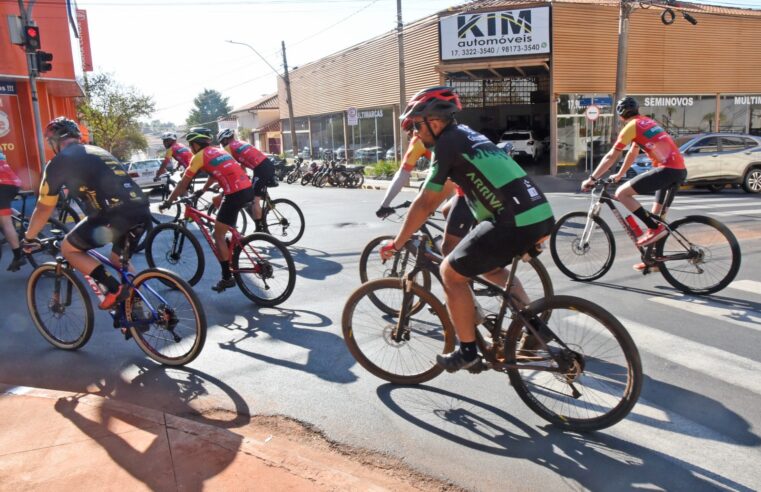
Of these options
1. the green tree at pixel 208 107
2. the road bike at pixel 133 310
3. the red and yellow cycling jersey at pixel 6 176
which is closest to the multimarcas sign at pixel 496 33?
the red and yellow cycling jersey at pixel 6 176

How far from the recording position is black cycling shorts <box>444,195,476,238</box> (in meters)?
5.06

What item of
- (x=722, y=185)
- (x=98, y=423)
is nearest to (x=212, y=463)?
(x=98, y=423)

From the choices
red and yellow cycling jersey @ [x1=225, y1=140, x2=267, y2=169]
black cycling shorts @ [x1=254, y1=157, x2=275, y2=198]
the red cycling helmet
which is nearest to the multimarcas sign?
black cycling shorts @ [x1=254, y1=157, x2=275, y2=198]

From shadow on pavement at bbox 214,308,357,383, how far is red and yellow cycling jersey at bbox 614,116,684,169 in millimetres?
3809

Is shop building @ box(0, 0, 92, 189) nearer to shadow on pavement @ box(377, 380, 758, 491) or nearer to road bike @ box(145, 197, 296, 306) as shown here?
road bike @ box(145, 197, 296, 306)

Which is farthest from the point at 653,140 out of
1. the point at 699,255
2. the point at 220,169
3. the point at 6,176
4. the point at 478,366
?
the point at 6,176

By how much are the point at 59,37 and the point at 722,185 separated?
21.8m

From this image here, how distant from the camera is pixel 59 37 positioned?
2006 centimetres

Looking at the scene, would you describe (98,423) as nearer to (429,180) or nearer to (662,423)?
(429,180)

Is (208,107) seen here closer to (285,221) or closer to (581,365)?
(285,221)

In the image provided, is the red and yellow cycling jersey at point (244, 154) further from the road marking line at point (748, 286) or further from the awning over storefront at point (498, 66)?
the awning over storefront at point (498, 66)

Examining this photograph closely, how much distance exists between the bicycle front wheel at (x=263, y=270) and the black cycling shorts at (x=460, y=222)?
189 cm

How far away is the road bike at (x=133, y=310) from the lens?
458cm

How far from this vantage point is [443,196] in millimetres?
3867
